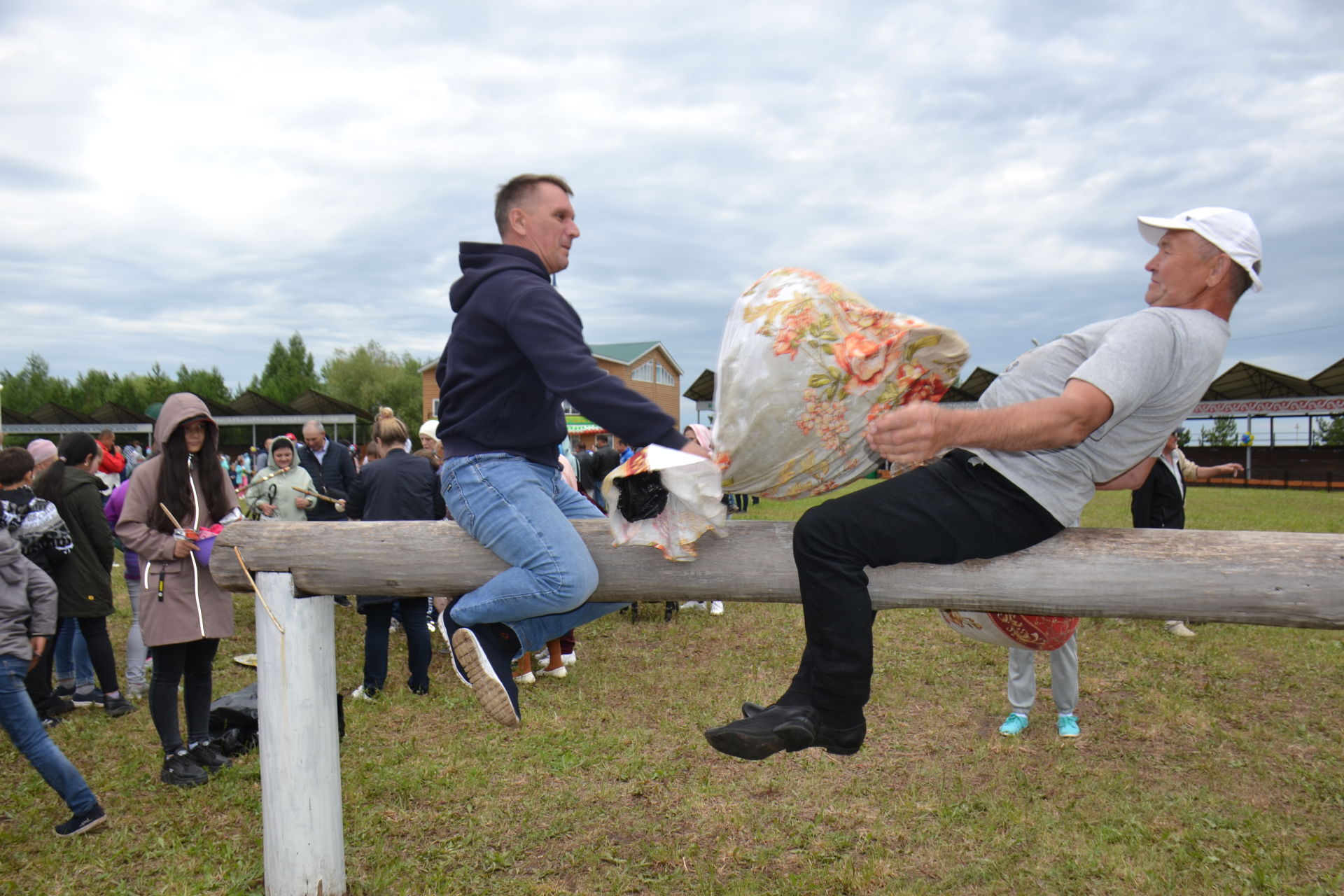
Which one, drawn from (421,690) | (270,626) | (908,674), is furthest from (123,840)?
(908,674)

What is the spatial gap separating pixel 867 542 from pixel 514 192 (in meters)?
1.77

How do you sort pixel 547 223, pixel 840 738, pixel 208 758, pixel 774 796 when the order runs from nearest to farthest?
1. pixel 840 738
2. pixel 547 223
3. pixel 774 796
4. pixel 208 758

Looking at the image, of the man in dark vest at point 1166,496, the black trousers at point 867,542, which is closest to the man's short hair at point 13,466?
the black trousers at point 867,542

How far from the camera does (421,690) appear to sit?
634 cm

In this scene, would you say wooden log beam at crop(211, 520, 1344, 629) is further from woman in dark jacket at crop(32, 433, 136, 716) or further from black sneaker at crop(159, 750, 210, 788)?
woman in dark jacket at crop(32, 433, 136, 716)

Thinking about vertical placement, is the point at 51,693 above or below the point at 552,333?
below

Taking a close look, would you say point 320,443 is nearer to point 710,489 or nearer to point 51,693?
point 51,693

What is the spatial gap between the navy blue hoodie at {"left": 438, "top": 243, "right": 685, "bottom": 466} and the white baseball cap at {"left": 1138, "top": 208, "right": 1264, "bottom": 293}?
63.9 inches

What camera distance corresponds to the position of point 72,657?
6480mm

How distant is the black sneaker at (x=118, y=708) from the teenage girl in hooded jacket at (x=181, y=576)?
1.45m

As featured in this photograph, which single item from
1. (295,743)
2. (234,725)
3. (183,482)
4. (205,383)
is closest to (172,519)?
(183,482)

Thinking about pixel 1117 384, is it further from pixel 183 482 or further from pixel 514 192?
pixel 183 482

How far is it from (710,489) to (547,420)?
79 cm

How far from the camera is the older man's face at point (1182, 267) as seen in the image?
244cm
